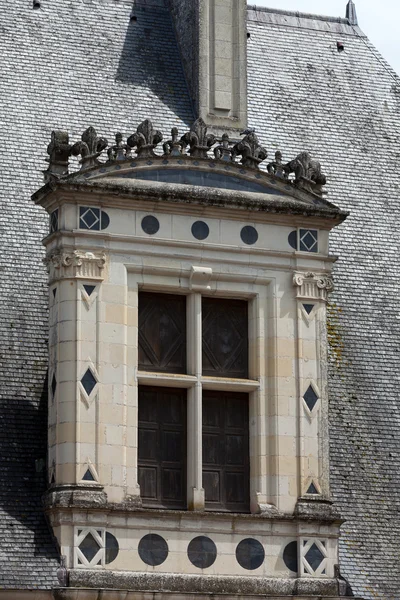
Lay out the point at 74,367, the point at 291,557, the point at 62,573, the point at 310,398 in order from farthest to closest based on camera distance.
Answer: the point at 310,398 < the point at 291,557 < the point at 74,367 < the point at 62,573

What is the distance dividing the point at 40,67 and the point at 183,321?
5.74 meters

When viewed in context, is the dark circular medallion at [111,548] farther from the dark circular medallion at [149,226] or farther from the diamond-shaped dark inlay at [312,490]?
the dark circular medallion at [149,226]

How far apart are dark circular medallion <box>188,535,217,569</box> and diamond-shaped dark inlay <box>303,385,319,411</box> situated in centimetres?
225

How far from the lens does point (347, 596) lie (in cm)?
2205

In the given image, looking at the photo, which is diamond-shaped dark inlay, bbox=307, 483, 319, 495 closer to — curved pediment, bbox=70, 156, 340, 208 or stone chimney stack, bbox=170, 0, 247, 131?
curved pediment, bbox=70, 156, 340, 208

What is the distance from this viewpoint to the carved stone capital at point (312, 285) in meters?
23.0

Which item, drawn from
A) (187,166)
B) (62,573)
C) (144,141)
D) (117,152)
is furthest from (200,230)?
(62,573)

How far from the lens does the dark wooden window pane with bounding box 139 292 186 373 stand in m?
22.4

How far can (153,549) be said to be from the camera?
21406 mm

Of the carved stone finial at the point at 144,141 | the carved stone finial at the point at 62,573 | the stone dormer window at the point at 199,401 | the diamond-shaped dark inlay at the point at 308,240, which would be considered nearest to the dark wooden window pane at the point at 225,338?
the stone dormer window at the point at 199,401

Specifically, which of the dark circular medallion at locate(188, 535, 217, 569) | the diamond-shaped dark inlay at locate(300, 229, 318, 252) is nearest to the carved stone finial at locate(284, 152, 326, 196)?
the diamond-shaped dark inlay at locate(300, 229, 318, 252)

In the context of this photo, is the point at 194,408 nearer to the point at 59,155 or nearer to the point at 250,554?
the point at 250,554

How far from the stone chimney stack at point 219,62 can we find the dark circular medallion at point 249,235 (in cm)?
389

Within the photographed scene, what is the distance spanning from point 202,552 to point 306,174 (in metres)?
5.25
